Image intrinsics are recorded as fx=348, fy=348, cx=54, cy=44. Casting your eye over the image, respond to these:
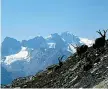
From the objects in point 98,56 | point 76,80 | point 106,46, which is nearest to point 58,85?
point 76,80

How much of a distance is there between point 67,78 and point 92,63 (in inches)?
132

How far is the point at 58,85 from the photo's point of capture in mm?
34344

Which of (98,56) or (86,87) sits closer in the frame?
(86,87)

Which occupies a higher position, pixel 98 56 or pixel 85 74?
pixel 98 56

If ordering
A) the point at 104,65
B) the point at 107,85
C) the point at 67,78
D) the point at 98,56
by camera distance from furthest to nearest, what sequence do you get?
the point at 98,56 < the point at 67,78 < the point at 104,65 < the point at 107,85

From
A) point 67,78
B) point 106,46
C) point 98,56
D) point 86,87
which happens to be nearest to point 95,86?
point 86,87

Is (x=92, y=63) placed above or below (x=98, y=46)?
below

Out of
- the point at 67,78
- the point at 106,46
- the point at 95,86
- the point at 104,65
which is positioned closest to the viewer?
the point at 95,86

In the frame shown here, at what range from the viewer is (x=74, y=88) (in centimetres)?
3003

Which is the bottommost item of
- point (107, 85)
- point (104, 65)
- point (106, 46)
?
point (107, 85)

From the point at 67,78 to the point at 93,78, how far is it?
251 inches

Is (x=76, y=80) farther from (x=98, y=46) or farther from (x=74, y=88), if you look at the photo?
(x=98, y=46)

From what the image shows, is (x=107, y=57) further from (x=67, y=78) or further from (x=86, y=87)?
(x=86, y=87)

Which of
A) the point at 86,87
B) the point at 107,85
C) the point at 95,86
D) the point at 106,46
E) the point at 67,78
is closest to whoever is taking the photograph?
the point at 107,85
